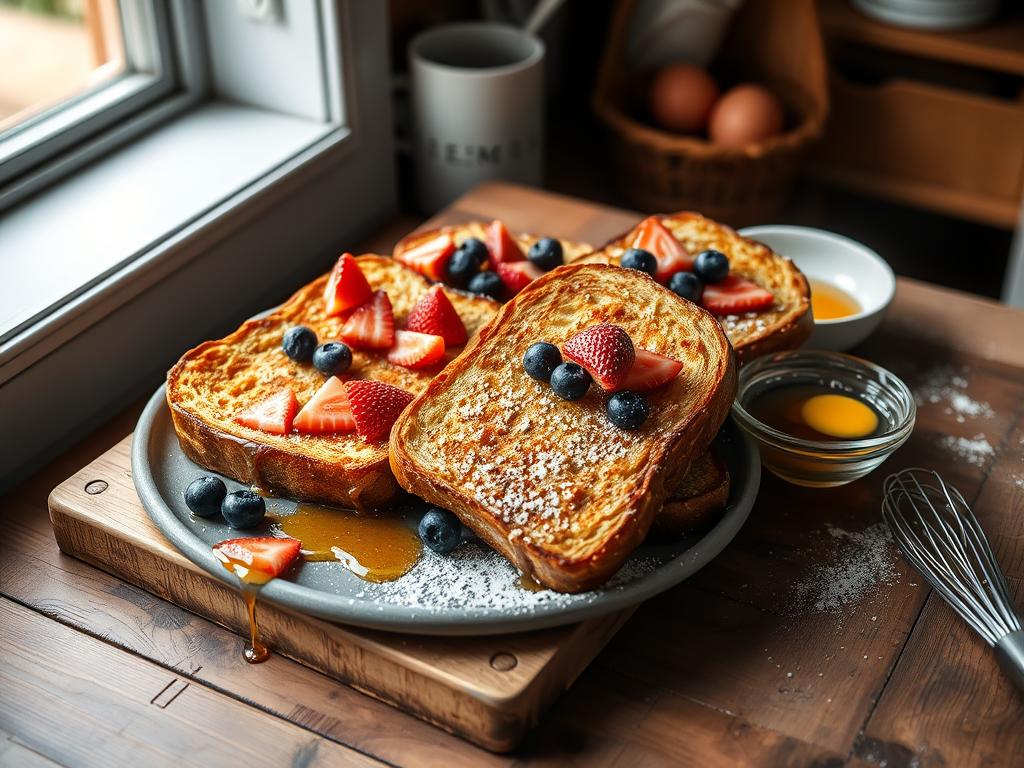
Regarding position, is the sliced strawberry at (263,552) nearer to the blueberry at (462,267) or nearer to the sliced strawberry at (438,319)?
the sliced strawberry at (438,319)

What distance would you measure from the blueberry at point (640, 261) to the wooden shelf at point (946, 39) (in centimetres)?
127

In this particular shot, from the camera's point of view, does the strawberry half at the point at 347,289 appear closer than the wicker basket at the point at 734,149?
Yes

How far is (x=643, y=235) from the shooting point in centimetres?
186

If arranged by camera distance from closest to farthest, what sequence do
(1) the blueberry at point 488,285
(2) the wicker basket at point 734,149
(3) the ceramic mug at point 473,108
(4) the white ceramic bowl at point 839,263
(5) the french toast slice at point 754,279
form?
(5) the french toast slice at point 754,279 < (1) the blueberry at point 488,285 < (4) the white ceramic bowl at point 839,263 < (3) the ceramic mug at point 473,108 < (2) the wicker basket at point 734,149

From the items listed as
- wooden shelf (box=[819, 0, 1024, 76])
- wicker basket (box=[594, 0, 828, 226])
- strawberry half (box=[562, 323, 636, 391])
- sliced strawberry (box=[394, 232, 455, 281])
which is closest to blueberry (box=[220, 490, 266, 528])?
strawberry half (box=[562, 323, 636, 391])

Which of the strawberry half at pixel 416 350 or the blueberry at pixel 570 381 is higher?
the blueberry at pixel 570 381

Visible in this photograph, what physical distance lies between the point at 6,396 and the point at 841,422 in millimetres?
1202

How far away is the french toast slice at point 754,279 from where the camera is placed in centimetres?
168

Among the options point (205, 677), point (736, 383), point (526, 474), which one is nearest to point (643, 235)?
point (736, 383)

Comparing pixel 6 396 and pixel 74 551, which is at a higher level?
pixel 6 396

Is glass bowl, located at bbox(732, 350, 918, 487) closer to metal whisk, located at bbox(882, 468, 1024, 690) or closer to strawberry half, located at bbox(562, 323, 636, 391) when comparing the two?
metal whisk, located at bbox(882, 468, 1024, 690)

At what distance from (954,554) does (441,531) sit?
69cm

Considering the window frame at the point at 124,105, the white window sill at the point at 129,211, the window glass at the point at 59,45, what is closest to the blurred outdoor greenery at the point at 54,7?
the window glass at the point at 59,45

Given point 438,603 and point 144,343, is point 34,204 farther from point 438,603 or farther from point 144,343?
point 438,603
